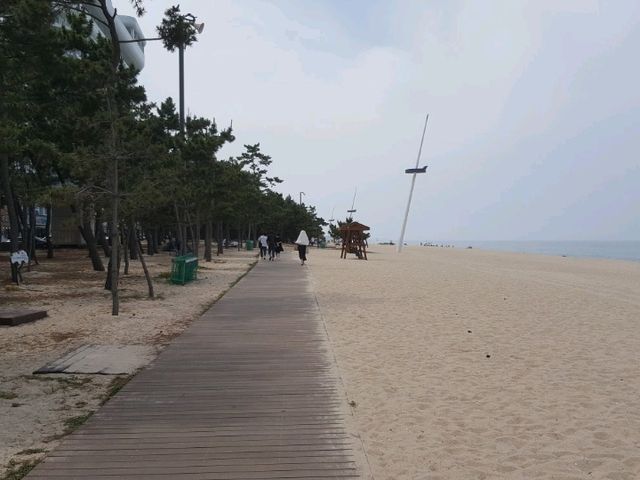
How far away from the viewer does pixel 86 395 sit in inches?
211

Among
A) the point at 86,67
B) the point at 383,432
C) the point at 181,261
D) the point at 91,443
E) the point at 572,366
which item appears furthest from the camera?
the point at 181,261

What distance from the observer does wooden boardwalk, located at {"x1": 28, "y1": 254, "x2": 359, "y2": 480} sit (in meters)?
3.66

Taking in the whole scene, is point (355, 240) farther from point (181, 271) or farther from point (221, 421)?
point (221, 421)

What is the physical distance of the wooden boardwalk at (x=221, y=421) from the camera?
3665mm

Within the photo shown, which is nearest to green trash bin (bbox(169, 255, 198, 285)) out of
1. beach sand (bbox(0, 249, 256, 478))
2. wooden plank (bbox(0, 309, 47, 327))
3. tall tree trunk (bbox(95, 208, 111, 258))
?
beach sand (bbox(0, 249, 256, 478))

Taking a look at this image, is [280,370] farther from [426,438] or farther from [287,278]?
[287,278]

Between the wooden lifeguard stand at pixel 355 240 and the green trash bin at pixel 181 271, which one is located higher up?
the wooden lifeguard stand at pixel 355 240

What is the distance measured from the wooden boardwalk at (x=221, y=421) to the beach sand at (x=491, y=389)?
0.33 m

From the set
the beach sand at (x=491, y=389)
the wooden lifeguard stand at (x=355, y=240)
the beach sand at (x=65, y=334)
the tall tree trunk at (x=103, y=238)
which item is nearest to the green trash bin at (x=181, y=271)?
the beach sand at (x=65, y=334)

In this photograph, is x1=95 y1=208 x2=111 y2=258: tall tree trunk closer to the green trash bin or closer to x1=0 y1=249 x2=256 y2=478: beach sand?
the green trash bin

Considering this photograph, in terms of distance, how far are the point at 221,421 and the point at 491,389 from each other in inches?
111

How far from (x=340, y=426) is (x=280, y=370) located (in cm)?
188

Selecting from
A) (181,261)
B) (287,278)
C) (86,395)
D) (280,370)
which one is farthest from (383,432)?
(287,278)

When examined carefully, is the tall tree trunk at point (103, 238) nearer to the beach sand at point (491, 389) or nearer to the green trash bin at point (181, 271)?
the green trash bin at point (181, 271)
